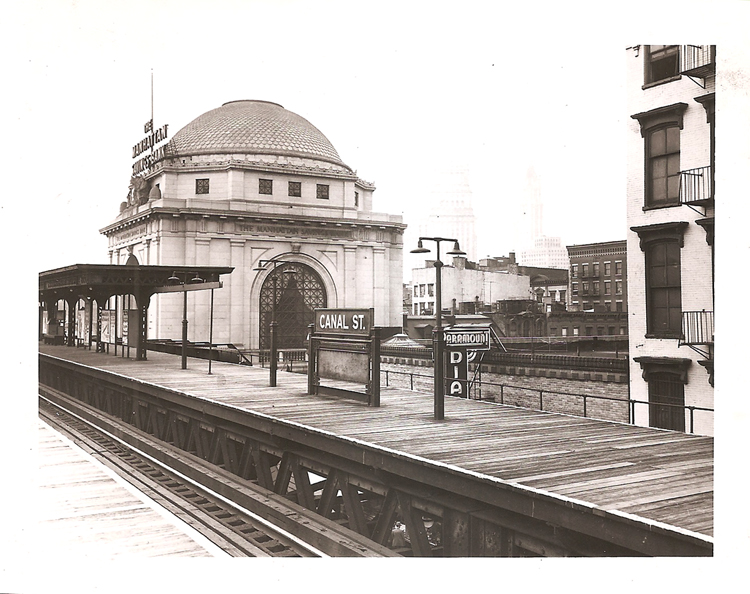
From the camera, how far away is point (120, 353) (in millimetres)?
13586

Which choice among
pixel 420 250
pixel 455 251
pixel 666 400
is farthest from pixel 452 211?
pixel 666 400

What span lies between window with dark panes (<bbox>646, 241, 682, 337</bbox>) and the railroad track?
152 inches

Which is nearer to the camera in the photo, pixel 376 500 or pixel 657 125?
pixel 657 125

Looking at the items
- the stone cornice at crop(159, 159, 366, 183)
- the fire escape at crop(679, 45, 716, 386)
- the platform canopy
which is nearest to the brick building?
the fire escape at crop(679, 45, 716, 386)

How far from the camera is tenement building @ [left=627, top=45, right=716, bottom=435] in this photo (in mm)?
6949

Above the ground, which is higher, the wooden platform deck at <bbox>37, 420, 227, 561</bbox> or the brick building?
the brick building

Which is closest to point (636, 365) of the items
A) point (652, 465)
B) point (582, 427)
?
point (582, 427)

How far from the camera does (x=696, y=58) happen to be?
7.18 metres

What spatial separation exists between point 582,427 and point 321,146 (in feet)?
15.8

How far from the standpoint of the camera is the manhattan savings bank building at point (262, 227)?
921cm

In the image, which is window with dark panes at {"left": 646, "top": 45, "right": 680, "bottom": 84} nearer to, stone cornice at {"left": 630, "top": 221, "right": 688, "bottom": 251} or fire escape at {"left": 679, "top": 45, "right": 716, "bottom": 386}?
fire escape at {"left": 679, "top": 45, "right": 716, "bottom": 386}

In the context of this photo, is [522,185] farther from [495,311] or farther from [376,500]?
[495,311]
